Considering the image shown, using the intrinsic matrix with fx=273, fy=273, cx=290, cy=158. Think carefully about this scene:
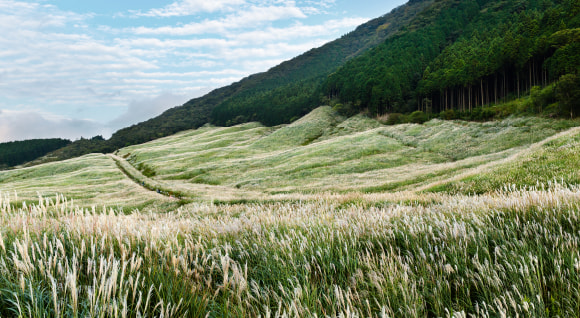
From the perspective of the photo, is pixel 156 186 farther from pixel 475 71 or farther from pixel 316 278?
pixel 475 71

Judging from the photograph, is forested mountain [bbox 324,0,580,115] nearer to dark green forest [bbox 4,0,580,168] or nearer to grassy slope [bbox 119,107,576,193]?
dark green forest [bbox 4,0,580,168]

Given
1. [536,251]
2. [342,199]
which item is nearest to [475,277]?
[536,251]

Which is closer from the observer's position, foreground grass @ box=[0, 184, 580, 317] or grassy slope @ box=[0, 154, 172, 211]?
foreground grass @ box=[0, 184, 580, 317]

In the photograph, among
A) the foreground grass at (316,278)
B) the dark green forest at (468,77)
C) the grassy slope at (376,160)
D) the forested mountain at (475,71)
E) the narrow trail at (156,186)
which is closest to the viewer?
the foreground grass at (316,278)

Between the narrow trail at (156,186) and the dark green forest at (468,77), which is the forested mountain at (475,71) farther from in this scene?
the narrow trail at (156,186)

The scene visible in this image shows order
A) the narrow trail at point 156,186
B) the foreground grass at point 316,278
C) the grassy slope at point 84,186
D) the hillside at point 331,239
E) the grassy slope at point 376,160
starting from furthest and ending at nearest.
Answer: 1. the narrow trail at point 156,186
2. the grassy slope at point 376,160
3. the grassy slope at point 84,186
4. the hillside at point 331,239
5. the foreground grass at point 316,278

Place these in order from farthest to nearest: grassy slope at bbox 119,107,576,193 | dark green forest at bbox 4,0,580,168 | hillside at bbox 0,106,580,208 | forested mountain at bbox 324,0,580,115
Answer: forested mountain at bbox 324,0,580,115, dark green forest at bbox 4,0,580,168, grassy slope at bbox 119,107,576,193, hillside at bbox 0,106,580,208

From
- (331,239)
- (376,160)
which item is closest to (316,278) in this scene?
(331,239)

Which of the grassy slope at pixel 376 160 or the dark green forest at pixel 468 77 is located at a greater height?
the dark green forest at pixel 468 77

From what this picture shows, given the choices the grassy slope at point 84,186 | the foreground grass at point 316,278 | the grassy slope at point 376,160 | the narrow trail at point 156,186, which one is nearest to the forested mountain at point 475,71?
the grassy slope at point 376,160

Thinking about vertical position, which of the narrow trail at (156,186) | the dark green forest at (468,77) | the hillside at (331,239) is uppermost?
the dark green forest at (468,77)

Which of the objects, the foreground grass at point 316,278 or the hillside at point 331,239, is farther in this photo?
the hillside at point 331,239

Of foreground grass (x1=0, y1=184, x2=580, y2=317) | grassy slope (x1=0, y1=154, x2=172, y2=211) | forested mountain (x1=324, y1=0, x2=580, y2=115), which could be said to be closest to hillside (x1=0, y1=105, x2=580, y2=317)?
foreground grass (x1=0, y1=184, x2=580, y2=317)

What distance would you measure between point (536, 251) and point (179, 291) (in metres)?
3.17
